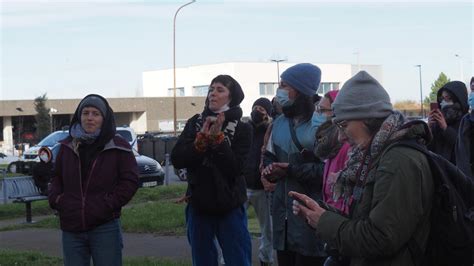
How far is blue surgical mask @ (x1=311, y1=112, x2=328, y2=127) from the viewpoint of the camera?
493 cm

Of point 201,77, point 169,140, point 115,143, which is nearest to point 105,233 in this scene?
point 115,143

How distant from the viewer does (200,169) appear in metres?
5.60

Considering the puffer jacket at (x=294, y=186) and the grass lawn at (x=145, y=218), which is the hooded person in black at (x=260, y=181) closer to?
the puffer jacket at (x=294, y=186)

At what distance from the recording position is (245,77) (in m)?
89.1

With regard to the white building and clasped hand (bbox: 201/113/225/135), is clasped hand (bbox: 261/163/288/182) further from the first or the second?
the white building

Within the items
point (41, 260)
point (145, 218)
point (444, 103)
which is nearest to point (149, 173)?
point (145, 218)

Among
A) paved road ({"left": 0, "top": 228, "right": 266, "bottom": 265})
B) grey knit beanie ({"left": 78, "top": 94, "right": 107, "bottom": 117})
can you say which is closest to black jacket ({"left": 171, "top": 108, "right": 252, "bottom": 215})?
grey knit beanie ({"left": 78, "top": 94, "right": 107, "bottom": 117})

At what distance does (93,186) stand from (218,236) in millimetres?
1121

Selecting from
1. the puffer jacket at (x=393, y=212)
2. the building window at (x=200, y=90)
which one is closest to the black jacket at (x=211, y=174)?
the puffer jacket at (x=393, y=212)

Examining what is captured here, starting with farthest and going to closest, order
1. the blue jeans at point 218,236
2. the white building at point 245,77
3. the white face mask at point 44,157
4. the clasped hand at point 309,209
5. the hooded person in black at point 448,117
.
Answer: the white building at point 245,77 < the white face mask at point 44,157 < the hooded person in black at point 448,117 < the blue jeans at point 218,236 < the clasped hand at point 309,209

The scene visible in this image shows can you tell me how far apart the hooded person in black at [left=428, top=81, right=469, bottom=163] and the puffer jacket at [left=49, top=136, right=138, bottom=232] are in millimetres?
2941

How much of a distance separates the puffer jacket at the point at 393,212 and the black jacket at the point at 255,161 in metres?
4.14

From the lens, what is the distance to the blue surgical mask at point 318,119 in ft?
16.2

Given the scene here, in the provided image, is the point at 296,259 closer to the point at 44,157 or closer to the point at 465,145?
the point at 465,145
